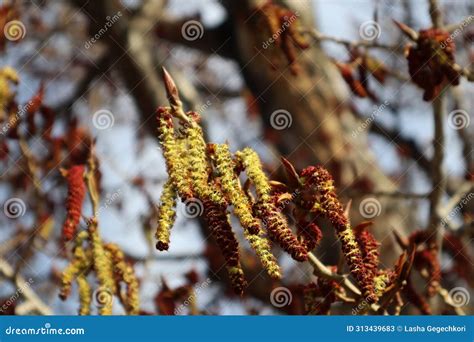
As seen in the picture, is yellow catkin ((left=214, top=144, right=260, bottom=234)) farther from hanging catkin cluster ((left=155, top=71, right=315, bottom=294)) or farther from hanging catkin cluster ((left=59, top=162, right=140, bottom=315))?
hanging catkin cluster ((left=59, top=162, right=140, bottom=315))

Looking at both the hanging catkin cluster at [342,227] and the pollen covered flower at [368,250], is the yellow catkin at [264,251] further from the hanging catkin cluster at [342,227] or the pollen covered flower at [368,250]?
the pollen covered flower at [368,250]

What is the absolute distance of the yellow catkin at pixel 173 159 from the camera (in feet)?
5.95

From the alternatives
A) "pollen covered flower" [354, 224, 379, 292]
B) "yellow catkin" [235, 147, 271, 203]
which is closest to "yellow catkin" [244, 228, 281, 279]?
"yellow catkin" [235, 147, 271, 203]

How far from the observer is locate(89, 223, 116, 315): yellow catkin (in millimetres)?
2412

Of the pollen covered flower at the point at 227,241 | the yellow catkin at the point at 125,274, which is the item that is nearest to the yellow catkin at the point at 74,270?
the yellow catkin at the point at 125,274

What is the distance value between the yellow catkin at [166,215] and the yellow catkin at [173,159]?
0.10 feet

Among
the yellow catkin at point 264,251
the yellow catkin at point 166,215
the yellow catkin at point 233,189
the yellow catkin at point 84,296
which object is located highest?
the yellow catkin at point 233,189

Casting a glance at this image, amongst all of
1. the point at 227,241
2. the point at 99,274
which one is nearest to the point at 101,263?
the point at 99,274

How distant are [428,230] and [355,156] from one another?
1.50m

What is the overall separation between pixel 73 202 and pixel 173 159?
2.32 feet

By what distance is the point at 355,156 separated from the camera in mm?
4492

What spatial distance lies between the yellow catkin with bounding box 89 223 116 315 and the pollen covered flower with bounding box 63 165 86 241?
0.08m

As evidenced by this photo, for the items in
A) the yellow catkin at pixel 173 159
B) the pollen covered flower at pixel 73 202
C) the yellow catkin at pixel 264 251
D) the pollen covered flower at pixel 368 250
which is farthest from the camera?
the pollen covered flower at pixel 73 202

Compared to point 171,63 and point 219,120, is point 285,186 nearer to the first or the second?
point 171,63
